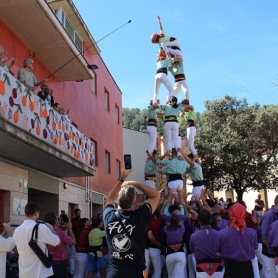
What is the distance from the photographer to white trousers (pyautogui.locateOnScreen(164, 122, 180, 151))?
13.8 m

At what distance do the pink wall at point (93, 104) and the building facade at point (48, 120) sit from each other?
0.15 ft

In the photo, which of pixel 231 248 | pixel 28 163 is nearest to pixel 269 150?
pixel 28 163

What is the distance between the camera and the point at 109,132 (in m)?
24.1

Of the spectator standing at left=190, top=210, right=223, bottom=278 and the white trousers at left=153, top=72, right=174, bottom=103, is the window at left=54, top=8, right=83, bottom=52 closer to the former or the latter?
the white trousers at left=153, top=72, right=174, bottom=103

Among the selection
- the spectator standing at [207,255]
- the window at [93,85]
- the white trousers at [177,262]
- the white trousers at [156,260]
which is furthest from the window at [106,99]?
the spectator standing at [207,255]

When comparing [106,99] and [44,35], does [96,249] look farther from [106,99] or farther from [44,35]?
[106,99]

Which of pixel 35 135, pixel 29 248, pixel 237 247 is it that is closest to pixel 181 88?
pixel 35 135

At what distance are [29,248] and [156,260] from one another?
4.57m

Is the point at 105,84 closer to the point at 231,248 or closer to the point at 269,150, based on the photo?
the point at 269,150

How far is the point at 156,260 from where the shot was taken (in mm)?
→ 9211

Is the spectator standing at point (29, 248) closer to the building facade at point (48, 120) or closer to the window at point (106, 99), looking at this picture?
the building facade at point (48, 120)

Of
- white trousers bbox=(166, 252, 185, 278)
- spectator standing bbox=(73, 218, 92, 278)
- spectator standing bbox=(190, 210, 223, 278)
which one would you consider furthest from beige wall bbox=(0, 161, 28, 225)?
spectator standing bbox=(190, 210, 223, 278)

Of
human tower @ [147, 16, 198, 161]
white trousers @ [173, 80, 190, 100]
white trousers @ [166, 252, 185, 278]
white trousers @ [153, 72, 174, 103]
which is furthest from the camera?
white trousers @ [173, 80, 190, 100]

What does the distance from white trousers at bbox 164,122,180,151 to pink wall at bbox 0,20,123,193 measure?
4841mm
